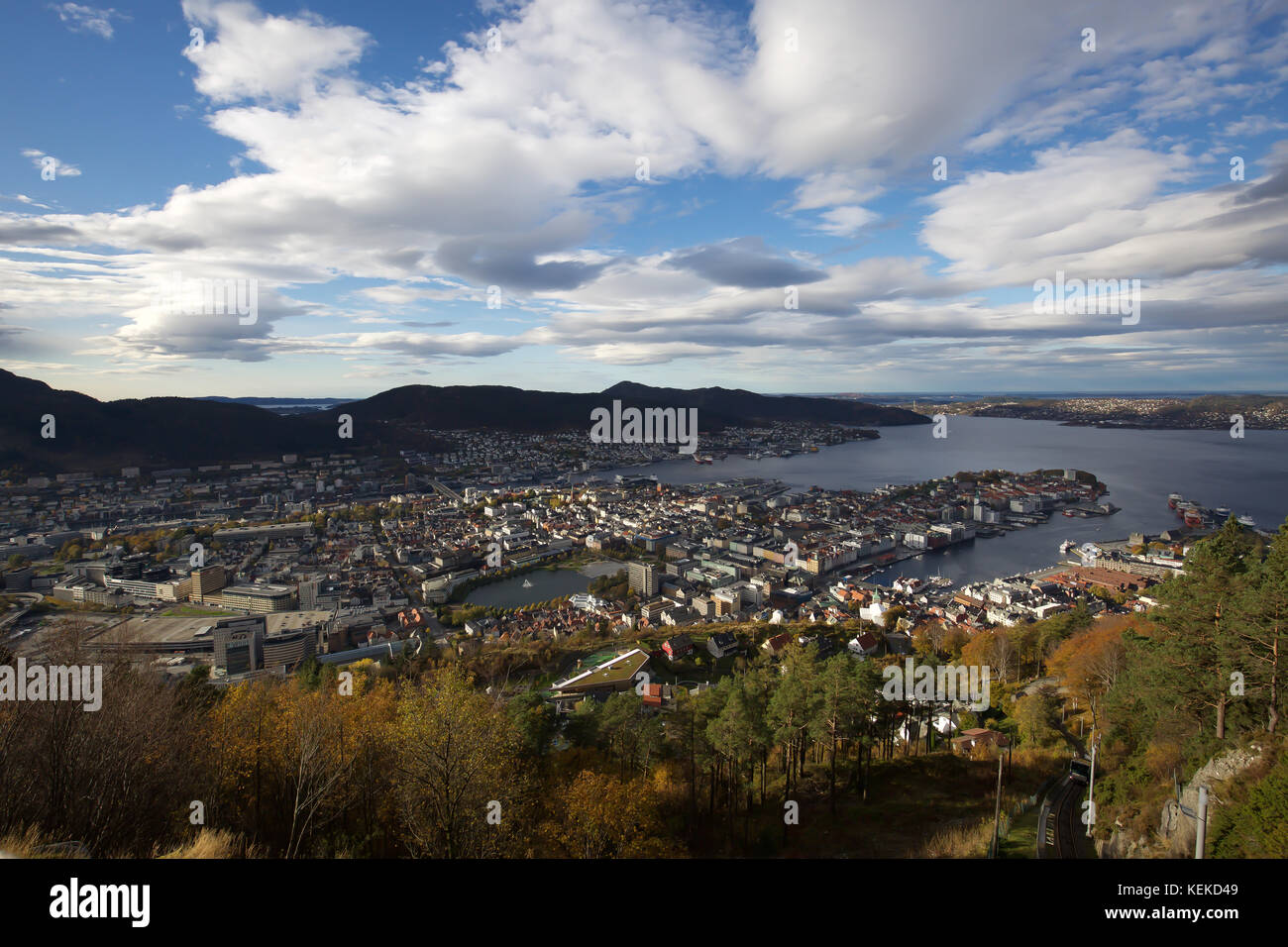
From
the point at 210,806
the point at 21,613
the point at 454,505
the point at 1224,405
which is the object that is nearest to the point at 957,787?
the point at 210,806

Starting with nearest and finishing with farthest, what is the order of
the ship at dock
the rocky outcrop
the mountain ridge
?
1. the rocky outcrop
2. the ship at dock
3. the mountain ridge

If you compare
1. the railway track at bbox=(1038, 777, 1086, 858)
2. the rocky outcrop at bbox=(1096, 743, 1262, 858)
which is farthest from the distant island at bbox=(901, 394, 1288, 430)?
the rocky outcrop at bbox=(1096, 743, 1262, 858)

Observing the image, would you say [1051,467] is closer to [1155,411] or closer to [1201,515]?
[1201,515]

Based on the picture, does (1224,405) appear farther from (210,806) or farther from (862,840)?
(210,806)

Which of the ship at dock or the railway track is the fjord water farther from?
the railway track

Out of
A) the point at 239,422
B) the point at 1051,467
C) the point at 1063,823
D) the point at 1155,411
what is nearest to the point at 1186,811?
the point at 1063,823
